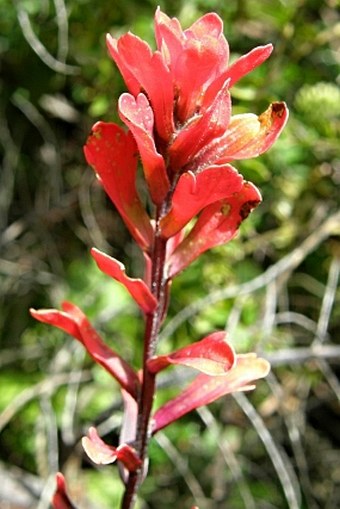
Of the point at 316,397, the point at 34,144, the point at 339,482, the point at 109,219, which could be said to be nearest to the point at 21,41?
the point at 34,144

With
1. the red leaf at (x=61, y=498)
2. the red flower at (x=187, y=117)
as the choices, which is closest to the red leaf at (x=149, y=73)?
the red flower at (x=187, y=117)

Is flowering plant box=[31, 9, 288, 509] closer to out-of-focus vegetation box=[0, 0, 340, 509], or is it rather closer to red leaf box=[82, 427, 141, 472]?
red leaf box=[82, 427, 141, 472]

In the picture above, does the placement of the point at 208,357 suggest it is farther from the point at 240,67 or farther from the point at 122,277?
the point at 240,67

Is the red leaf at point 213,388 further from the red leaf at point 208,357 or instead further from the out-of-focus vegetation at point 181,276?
the out-of-focus vegetation at point 181,276

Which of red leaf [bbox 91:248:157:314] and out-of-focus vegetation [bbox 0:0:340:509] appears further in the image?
out-of-focus vegetation [bbox 0:0:340:509]

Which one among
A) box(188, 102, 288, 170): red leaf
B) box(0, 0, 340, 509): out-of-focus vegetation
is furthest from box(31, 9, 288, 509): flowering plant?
box(0, 0, 340, 509): out-of-focus vegetation
